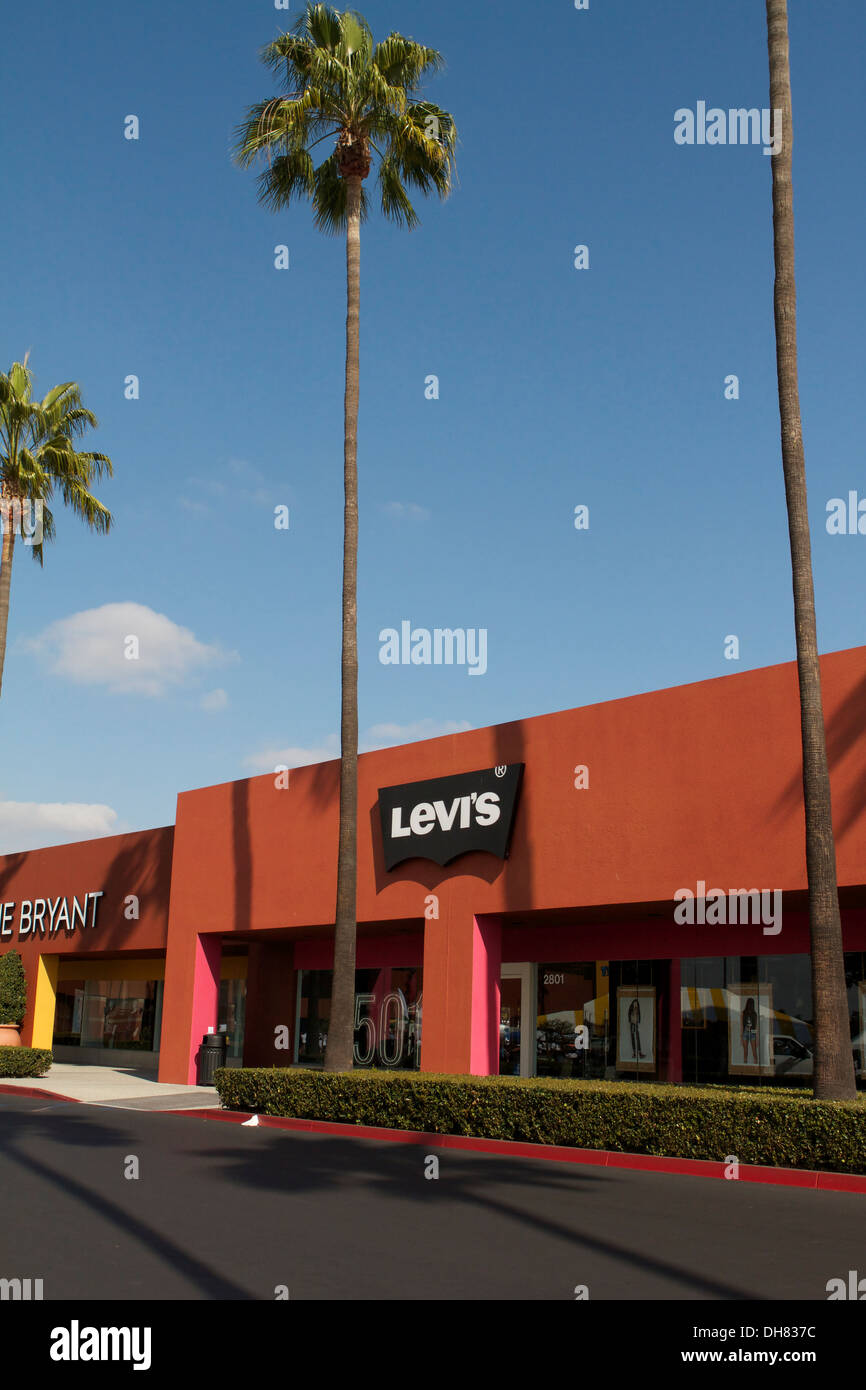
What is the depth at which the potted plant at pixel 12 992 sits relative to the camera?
117 ft

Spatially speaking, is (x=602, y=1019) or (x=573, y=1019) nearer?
(x=602, y=1019)

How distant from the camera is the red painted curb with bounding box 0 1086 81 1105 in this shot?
2391cm

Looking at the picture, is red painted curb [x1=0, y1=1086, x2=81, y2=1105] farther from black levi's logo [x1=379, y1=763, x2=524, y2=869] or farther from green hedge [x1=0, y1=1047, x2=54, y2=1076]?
black levi's logo [x1=379, y1=763, x2=524, y2=869]

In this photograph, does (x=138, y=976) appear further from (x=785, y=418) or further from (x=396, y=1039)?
(x=785, y=418)

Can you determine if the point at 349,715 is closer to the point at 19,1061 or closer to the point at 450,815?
the point at 450,815

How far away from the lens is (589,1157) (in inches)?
572

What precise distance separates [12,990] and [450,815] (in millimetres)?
20249

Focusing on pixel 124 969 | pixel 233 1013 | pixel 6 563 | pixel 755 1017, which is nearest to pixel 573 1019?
pixel 755 1017

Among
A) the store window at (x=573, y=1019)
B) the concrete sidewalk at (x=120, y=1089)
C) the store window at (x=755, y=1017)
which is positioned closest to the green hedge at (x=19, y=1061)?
the concrete sidewalk at (x=120, y=1089)

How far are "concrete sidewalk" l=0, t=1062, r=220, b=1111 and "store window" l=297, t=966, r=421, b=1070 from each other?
3470 millimetres

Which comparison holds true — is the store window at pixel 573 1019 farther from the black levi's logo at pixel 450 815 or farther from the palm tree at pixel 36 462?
the palm tree at pixel 36 462
